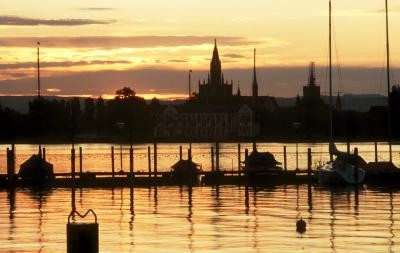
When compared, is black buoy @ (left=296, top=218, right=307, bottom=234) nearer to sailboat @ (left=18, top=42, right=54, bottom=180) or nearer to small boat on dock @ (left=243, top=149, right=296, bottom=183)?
small boat on dock @ (left=243, top=149, right=296, bottom=183)

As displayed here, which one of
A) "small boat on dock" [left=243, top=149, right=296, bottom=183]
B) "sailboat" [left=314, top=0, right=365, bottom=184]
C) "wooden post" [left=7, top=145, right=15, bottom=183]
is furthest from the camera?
"small boat on dock" [left=243, top=149, right=296, bottom=183]

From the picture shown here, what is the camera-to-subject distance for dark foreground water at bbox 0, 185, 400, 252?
3659 centimetres

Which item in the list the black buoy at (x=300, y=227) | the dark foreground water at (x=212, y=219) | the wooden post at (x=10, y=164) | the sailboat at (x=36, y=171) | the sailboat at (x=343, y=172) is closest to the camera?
the dark foreground water at (x=212, y=219)

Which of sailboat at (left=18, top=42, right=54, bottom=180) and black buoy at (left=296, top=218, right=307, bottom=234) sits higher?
sailboat at (left=18, top=42, right=54, bottom=180)

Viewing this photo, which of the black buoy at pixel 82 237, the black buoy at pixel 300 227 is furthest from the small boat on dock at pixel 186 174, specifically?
the black buoy at pixel 82 237

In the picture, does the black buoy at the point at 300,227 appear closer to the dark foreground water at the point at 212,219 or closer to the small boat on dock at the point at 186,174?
the dark foreground water at the point at 212,219

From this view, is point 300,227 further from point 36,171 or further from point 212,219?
point 36,171

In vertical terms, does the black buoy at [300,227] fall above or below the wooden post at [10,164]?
below

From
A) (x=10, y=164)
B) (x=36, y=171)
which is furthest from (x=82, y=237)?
(x=36, y=171)

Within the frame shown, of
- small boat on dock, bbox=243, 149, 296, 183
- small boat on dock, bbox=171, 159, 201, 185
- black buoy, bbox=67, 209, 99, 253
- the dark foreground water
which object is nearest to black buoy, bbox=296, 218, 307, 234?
the dark foreground water

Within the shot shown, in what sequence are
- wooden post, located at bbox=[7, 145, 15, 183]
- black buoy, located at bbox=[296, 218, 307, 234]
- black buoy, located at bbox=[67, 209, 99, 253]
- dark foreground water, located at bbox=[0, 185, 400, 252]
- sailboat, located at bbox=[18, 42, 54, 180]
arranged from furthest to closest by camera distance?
sailboat, located at bbox=[18, 42, 54, 180]
wooden post, located at bbox=[7, 145, 15, 183]
black buoy, located at bbox=[296, 218, 307, 234]
dark foreground water, located at bbox=[0, 185, 400, 252]
black buoy, located at bbox=[67, 209, 99, 253]

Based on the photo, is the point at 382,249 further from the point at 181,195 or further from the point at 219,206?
the point at 181,195

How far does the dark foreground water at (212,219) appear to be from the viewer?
120 ft

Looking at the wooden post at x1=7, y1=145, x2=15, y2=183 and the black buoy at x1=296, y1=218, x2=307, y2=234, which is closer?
the black buoy at x1=296, y1=218, x2=307, y2=234
